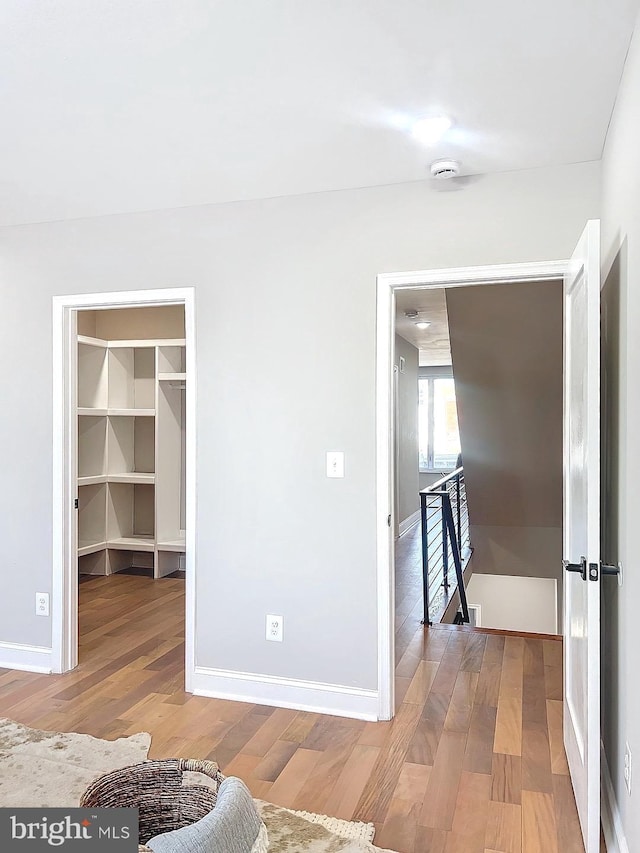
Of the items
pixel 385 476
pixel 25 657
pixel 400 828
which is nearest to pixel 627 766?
pixel 400 828

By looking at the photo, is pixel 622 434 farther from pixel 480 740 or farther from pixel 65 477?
pixel 65 477

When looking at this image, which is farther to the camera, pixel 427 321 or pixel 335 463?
pixel 427 321

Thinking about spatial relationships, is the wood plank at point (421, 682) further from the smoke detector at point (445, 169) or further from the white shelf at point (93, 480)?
the white shelf at point (93, 480)

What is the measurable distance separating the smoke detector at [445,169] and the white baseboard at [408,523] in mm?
6084

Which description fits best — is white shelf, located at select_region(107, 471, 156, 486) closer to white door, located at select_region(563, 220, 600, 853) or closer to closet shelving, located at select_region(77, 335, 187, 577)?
closet shelving, located at select_region(77, 335, 187, 577)

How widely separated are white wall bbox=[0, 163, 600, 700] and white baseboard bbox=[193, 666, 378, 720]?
0.16 ft

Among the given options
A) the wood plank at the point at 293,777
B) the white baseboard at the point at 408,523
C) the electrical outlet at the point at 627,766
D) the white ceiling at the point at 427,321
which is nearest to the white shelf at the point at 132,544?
the white ceiling at the point at 427,321

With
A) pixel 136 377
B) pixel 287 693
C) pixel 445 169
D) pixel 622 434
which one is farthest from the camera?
pixel 136 377

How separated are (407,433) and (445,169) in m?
6.85

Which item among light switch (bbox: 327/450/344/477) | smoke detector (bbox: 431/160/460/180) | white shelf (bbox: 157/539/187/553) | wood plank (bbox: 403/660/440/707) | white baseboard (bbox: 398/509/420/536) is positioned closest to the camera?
smoke detector (bbox: 431/160/460/180)

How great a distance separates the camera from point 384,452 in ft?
10.3

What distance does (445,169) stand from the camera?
2.88 meters

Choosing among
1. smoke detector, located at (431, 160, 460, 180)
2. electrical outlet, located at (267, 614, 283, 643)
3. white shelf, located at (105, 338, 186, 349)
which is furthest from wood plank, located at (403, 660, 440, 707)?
white shelf, located at (105, 338, 186, 349)

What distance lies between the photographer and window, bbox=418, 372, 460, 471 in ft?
37.8
